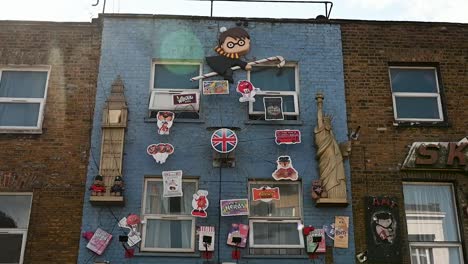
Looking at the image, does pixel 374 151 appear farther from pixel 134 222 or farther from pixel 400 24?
pixel 134 222

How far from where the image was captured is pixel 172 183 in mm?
10562

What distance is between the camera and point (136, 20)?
39.6 feet

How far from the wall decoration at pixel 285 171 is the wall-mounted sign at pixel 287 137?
1.03 feet

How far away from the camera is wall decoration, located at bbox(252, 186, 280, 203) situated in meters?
10.6

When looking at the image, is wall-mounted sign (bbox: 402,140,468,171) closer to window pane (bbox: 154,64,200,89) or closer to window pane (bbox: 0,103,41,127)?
window pane (bbox: 154,64,200,89)

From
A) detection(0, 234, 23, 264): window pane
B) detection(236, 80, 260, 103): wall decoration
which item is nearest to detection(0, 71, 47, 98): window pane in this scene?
detection(0, 234, 23, 264): window pane

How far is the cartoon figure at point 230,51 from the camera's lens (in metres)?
11.6

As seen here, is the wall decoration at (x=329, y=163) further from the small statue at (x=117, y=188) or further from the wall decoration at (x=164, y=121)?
the small statue at (x=117, y=188)

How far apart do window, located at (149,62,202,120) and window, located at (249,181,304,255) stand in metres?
1.91

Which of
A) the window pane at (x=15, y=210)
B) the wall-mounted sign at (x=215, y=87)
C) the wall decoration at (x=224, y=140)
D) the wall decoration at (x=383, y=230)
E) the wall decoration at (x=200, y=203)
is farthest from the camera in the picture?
the wall-mounted sign at (x=215, y=87)

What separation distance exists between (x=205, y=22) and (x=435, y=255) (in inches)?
249

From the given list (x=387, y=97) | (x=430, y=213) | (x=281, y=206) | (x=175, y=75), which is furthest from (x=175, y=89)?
(x=430, y=213)

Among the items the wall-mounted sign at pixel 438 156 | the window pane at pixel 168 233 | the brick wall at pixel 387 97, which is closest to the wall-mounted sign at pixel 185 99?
the window pane at pixel 168 233

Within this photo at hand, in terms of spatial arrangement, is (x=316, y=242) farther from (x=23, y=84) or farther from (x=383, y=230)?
(x=23, y=84)
